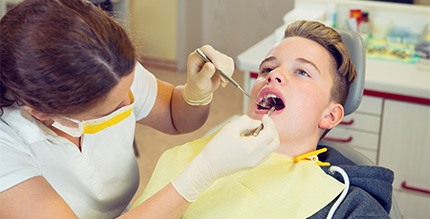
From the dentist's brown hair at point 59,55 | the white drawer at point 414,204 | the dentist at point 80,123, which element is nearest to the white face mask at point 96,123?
the dentist at point 80,123

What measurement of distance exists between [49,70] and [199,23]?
11.9 ft

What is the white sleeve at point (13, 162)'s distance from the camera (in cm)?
121

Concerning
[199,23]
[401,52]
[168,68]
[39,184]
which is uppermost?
[39,184]

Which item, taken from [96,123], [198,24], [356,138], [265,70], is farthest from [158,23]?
[96,123]

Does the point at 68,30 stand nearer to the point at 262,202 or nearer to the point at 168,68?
the point at 262,202

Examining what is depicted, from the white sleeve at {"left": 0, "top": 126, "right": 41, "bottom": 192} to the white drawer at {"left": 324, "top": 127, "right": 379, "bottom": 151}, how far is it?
1433 mm

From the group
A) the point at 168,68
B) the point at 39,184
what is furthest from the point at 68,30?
the point at 168,68

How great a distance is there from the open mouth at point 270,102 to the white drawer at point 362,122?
2.93ft

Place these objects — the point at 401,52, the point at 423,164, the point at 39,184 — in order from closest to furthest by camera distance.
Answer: the point at 39,184 → the point at 423,164 → the point at 401,52

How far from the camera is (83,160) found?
4.72ft

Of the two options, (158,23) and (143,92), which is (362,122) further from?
(158,23)

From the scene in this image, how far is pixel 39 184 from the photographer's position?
123 cm

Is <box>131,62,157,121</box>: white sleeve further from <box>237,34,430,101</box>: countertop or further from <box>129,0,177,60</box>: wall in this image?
<box>129,0,177,60</box>: wall

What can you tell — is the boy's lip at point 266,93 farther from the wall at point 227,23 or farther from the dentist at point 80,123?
the wall at point 227,23
